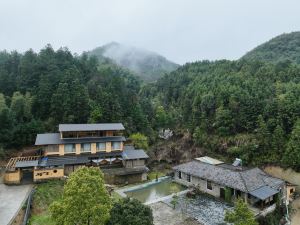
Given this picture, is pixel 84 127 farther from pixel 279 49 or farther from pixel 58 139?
pixel 279 49

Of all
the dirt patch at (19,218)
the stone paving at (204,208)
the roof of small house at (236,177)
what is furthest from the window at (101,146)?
the dirt patch at (19,218)

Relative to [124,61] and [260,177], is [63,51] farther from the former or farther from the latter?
[124,61]

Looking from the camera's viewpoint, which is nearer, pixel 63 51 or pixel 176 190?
pixel 176 190

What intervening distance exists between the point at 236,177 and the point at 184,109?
77.3ft

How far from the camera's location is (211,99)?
41.2m

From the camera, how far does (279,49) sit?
75.8 m

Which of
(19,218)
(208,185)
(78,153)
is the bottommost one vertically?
(208,185)

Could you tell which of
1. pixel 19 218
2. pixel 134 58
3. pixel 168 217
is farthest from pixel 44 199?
pixel 134 58

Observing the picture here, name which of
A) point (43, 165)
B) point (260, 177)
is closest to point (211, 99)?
point (260, 177)

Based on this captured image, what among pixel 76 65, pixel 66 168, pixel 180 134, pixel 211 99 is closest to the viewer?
pixel 66 168

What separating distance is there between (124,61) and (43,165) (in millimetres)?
125701

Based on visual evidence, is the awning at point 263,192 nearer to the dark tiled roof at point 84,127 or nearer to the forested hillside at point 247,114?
the forested hillside at point 247,114

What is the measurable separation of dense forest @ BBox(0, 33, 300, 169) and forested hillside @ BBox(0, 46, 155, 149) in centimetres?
11

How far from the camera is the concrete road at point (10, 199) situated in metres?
17.7
